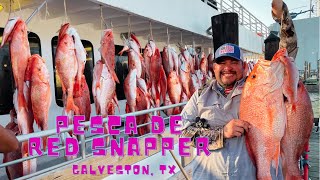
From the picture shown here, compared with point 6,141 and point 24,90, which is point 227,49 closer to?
point 6,141

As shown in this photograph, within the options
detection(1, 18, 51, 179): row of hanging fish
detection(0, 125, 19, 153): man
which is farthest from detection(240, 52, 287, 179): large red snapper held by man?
detection(1, 18, 51, 179): row of hanging fish

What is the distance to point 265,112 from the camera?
1.83 m

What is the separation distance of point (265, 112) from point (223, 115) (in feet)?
1.17

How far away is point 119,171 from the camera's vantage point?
3.86 metres

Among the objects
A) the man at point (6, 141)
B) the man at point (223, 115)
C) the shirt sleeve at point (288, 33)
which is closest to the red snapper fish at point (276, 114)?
the man at point (223, 115)

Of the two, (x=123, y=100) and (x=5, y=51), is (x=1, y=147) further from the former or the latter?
(x=123, y=100)

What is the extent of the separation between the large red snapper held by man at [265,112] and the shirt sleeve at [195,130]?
23 centimetres

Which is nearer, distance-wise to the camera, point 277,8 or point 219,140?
point 219,140

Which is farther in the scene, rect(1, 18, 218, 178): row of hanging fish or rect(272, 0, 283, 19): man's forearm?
rect(1, 18, 218, 178): row of hanging fish

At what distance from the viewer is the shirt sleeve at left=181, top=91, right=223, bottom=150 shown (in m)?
2.04

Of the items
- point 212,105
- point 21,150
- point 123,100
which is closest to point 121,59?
point 123,100

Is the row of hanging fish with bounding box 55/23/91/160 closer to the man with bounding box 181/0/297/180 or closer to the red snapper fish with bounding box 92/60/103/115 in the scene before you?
the red snapper fish with bounding box 92/60/103/115

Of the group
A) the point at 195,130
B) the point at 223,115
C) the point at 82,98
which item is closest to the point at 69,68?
the point at 82,98

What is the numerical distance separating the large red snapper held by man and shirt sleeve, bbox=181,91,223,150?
0.23 metres
